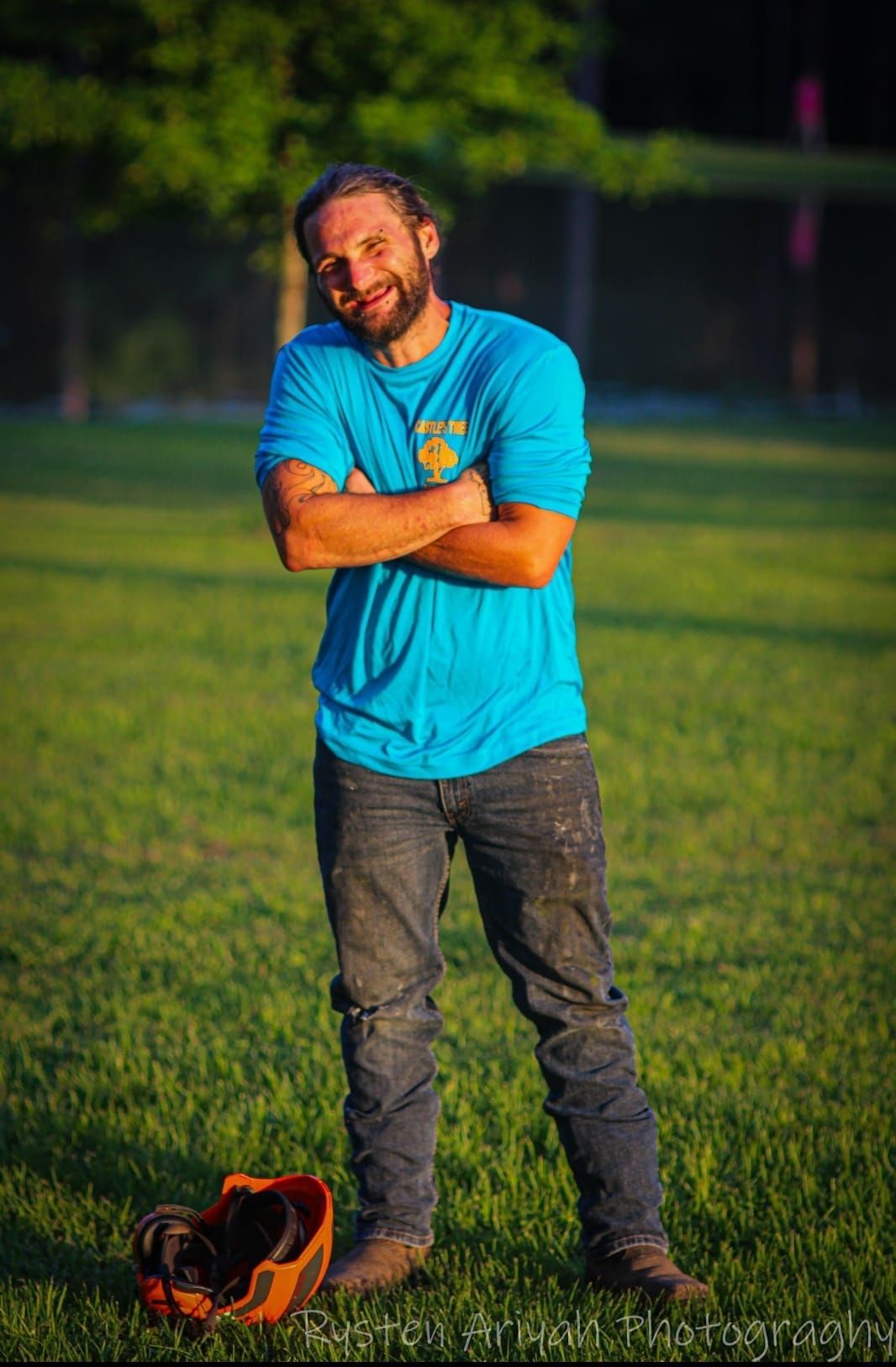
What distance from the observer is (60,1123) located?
405 cm

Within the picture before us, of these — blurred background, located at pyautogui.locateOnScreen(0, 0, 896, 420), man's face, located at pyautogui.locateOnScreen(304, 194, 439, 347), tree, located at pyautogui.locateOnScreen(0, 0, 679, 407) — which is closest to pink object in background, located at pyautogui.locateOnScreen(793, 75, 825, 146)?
blurred background, located at pyautogui.locateOnScreen(0, 0, 896, 420)

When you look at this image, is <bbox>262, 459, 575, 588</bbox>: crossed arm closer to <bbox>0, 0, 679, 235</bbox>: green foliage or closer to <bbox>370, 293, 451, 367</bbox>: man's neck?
<bbox>370, 293, 451, 367</bbox>: man's neck

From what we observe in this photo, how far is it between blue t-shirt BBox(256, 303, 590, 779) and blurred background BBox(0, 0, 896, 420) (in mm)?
10473

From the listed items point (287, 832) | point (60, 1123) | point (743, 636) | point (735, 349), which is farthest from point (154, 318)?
point (60, 1123)

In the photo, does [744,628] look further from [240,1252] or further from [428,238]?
[240,1252]

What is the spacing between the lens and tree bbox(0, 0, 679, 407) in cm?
1477

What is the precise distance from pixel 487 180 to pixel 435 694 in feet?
54.3

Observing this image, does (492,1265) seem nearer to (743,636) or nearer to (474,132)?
(743,636)

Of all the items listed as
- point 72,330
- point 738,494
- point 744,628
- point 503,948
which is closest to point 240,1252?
point 503,948

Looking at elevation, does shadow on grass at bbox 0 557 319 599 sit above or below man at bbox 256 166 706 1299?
below

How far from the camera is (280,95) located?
613 inches

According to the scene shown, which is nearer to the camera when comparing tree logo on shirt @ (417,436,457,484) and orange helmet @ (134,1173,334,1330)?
orange helmet @ (134,1173,334,1330)

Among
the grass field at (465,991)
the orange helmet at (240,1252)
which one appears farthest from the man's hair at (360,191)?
the grass field at (465,991)

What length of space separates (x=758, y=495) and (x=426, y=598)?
17.5 m
